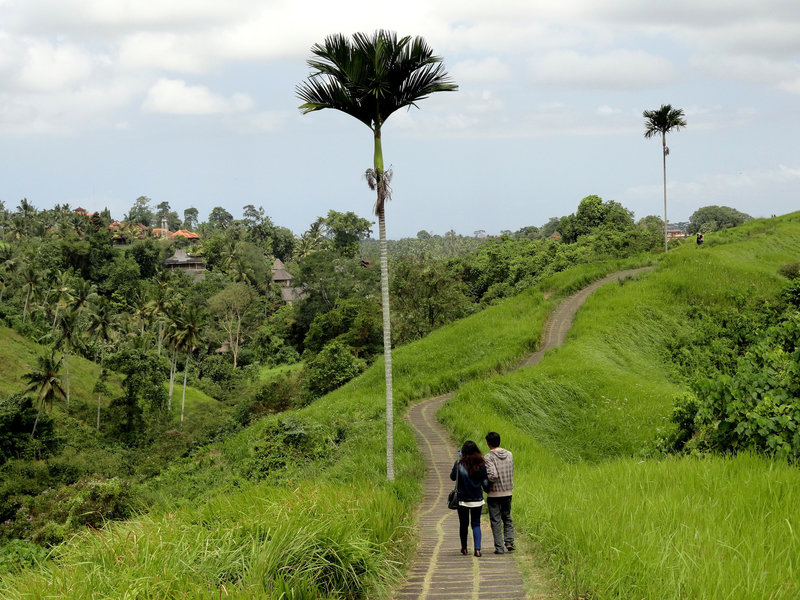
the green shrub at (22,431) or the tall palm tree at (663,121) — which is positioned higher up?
the tall palm tree at (663,121)

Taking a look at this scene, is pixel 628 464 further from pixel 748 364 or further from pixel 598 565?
pixel 598 565

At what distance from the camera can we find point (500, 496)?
290 inches

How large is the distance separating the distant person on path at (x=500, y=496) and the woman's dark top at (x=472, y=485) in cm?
6

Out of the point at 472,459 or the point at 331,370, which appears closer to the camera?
the point at 472,459

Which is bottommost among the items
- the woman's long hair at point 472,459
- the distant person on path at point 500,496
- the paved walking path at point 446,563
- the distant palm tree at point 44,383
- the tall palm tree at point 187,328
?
the distant palm tree at point 44,383

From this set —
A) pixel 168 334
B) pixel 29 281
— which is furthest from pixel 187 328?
pixel 29 281

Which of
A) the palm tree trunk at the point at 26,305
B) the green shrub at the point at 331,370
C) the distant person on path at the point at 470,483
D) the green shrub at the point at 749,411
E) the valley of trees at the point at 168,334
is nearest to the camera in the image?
the distant person on path at the point at 470,483

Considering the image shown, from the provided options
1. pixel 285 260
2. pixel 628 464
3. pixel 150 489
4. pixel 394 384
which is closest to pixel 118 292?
pixel 285 260

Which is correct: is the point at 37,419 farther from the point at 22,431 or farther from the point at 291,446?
the point at 291,446

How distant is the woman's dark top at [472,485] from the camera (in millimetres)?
7375

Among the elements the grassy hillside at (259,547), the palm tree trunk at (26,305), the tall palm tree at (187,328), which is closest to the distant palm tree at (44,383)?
the tall palm tree at (187,328)

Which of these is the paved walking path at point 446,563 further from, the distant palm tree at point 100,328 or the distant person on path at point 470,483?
the distant palm tree at point 100,328

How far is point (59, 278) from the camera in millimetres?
62406

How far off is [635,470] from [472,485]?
2664 mm
